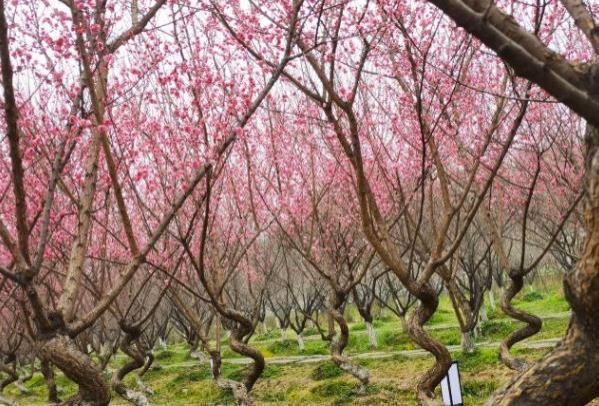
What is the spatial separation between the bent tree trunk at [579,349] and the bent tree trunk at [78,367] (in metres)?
3.50

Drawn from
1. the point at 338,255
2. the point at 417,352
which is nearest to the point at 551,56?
the point at 338,255

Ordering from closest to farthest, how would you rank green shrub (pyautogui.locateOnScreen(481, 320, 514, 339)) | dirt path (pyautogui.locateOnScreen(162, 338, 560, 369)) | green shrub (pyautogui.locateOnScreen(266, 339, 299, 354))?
dirt path (pyautogui.locateOnScreen(162, 338, 560, 369)) < green shrub (pyautogui.locateOnScreen(481, 320, 514, 339)) < green shrub (pyautogui.locateOnScreen(266, 339, 299, 354))

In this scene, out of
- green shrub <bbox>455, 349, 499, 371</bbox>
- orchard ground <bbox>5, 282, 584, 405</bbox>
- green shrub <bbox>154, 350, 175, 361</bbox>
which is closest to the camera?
orchard ground <bbox>5, 282, 584, 405</bbox>

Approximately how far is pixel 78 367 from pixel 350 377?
363 inches

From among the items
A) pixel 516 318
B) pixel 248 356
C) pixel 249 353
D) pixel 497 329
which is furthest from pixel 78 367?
pixel 497 329

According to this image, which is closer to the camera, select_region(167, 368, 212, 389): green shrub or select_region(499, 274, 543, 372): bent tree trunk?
select_region(499, 274, 543, 372): bent tree trunk

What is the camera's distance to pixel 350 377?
13.6 m

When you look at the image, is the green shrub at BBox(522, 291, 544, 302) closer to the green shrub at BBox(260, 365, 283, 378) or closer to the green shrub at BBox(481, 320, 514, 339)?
the green shrub at BBox(481, 320, 514, 339)

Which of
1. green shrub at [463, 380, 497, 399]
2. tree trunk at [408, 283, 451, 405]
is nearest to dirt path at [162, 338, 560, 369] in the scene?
green shrub at [463, 380, 497, 399]

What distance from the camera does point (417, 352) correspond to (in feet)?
52.3

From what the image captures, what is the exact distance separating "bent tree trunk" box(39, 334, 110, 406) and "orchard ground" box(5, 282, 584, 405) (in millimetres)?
6689

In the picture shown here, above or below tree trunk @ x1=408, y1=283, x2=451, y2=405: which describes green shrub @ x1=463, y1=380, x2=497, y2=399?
below

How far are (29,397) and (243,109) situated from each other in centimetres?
1840

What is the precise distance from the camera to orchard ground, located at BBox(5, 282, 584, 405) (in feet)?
38.8
